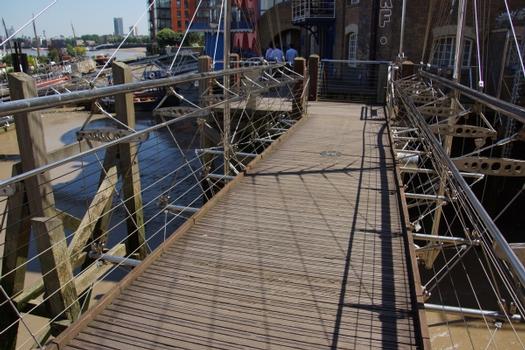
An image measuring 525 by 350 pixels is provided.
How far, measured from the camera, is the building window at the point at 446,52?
54.9ft

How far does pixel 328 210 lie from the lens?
4820 millimetres

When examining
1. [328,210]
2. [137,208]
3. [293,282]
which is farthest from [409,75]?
[293,282]

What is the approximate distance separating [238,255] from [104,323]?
4.04ft

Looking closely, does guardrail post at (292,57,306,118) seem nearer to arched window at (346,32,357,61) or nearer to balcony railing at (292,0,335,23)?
arched window at (346,32,357,61)

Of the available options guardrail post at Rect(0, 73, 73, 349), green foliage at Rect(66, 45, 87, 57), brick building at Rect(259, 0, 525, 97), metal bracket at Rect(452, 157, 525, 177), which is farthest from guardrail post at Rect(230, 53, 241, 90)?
green foliage at Rect(66, 45, 87, 57)

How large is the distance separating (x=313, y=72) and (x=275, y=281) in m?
11.2

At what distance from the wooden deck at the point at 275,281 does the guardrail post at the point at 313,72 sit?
8647 mm

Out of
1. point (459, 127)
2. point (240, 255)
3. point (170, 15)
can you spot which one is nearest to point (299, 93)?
point (459, 127)

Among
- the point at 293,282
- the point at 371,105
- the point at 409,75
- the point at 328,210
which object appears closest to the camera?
the point at 293,282

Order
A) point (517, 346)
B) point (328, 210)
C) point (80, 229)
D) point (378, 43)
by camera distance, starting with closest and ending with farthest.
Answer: point (80, 229) → point (328, 210) → point (517, 346) → point (378, 43)

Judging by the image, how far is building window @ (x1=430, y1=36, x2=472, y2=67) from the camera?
16719mm

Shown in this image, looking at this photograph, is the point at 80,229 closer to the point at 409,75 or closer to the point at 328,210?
the point at 328,210

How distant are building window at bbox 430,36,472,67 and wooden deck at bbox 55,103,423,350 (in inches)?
518

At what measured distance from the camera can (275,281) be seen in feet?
11.0
